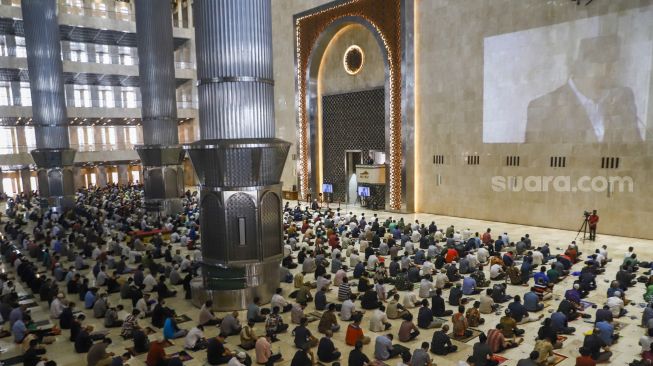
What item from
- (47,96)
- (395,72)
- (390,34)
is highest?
(390,34)

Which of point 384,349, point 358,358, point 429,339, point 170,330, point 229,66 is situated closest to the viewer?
point 358,358

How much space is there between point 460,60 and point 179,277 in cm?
1489

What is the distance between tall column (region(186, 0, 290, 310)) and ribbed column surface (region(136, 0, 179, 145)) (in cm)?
1351

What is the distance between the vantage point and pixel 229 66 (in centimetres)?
1058

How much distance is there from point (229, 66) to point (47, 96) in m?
20.4

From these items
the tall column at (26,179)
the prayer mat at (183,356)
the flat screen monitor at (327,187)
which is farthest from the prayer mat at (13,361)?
the tall column at (26,179)

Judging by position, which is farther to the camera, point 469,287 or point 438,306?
point 469,287

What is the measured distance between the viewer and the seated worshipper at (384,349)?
770 centimetres

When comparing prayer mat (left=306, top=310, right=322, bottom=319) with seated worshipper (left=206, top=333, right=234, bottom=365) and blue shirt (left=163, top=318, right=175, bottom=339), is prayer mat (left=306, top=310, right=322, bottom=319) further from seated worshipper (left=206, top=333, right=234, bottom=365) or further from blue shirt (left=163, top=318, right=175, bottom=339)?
blue shirt (left=163, top=318, right=175, bottom=339)

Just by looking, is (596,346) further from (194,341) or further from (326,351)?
(194,341)

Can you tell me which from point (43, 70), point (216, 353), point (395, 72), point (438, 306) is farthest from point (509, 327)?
point (43, 70)

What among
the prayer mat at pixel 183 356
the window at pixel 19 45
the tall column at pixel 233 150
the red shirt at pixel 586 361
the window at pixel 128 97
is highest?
the window at pixel 19 45

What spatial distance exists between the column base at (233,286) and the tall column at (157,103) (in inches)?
543

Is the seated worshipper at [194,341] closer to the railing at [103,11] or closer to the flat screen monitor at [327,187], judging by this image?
the flat screen monitor at [327,187]
